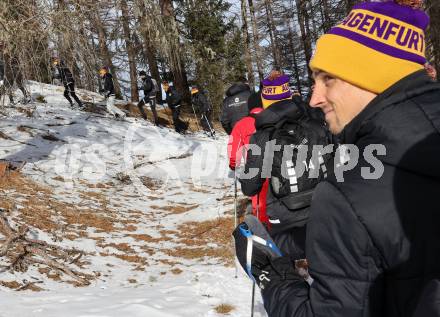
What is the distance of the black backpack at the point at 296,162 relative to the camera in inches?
142

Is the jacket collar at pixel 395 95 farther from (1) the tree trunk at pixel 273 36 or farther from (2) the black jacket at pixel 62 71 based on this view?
(1) the tree trunk at pixel 273 36

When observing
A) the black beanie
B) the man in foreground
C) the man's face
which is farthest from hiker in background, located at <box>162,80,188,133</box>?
the man in foreground

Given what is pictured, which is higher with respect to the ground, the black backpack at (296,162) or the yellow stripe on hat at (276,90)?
the yellow stripe on hat at (276,90)

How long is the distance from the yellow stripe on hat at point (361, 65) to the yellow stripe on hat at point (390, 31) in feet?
0.17

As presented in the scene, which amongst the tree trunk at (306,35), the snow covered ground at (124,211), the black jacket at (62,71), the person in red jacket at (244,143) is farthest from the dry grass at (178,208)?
the tree trunk at (306,35)

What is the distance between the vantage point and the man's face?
5.16 ft

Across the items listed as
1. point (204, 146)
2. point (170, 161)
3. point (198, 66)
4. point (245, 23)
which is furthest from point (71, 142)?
point (245, 23)

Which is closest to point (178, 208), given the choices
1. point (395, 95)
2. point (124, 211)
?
point (124, 211)

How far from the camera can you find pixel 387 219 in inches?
50.1

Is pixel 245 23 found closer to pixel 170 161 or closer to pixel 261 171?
pixel 170 161

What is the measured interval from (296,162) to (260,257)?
1759 mm

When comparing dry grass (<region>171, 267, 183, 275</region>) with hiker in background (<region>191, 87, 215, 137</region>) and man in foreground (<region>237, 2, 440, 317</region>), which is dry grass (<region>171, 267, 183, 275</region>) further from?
hiker in background (<region>191, 87, 215, 137</region>)

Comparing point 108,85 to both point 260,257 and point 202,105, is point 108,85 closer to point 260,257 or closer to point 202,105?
point 202,105

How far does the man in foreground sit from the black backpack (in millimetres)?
1958
